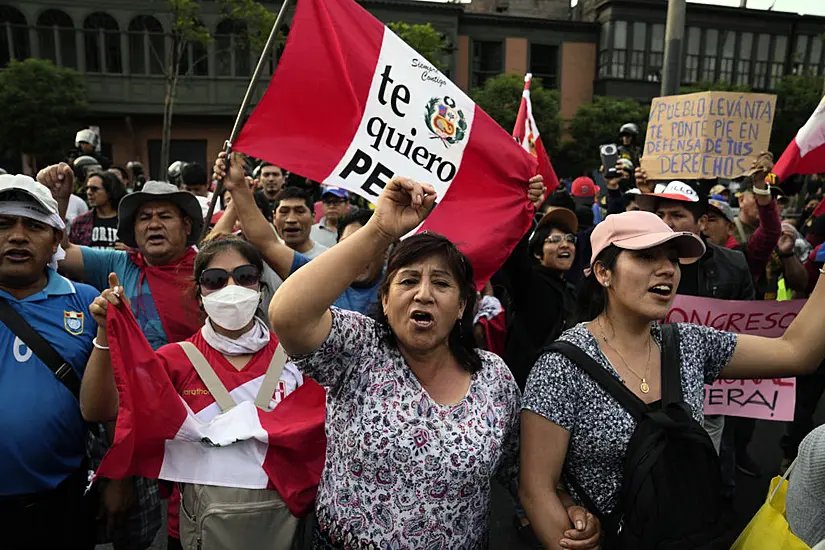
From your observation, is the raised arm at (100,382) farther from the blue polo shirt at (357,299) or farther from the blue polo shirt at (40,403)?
the blue polo shirt at (357,299)

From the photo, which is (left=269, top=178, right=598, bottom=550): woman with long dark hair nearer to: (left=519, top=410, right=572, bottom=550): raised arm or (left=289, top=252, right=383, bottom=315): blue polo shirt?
(left=519, top=410, right=572, bottom=550): raised arm

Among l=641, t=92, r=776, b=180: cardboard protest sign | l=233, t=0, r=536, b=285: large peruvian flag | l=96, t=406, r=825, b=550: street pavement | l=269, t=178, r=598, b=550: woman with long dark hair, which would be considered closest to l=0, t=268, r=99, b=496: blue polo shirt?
l=269, t=178, r=598, b=550: woman with long dark hair

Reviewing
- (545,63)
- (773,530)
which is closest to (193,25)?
(545,63)

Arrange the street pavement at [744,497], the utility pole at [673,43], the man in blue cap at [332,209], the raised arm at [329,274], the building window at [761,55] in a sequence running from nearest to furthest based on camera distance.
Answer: the raised arm at [329,274]
the street pavement at [744,497]
the man in blue cap at [332,209]
the utility pole at [673,43]
the building window at [761,55]

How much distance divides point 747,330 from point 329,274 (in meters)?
2.56

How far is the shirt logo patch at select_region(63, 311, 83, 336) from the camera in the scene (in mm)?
2357

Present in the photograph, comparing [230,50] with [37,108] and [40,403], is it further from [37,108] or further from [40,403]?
[40,403]

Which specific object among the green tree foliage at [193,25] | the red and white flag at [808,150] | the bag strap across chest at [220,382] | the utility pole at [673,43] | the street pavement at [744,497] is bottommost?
the street pavement at [744,497]

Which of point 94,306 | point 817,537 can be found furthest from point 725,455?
point 94,306

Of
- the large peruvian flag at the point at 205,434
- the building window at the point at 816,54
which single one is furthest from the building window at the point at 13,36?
the building window at the point at 816,54

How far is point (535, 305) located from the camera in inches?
157

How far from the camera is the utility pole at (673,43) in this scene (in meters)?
6.25

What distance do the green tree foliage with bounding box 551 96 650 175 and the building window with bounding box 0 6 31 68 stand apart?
2419 cm

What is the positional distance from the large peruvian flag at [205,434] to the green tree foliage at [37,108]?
24.3m
